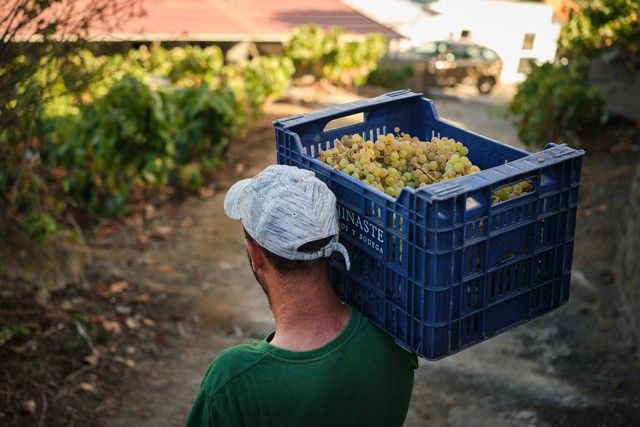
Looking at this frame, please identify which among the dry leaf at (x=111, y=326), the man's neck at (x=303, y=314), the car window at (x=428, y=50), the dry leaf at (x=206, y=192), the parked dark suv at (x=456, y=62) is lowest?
the parked dark suv at (x=456, y=62)

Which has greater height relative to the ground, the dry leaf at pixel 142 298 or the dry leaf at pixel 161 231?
the dry leaf at pixel 142 298

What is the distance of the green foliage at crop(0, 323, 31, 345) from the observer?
5.74 m

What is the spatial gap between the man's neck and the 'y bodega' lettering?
0.65ft

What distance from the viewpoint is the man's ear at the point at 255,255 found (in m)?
2.48

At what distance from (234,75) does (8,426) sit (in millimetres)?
8270

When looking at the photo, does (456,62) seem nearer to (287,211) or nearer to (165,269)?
(165,269)

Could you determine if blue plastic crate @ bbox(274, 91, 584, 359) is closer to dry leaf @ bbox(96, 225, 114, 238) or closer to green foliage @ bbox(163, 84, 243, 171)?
dry leaf @ bbox(96, 225, 114, 238)

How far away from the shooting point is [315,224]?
2369 mm

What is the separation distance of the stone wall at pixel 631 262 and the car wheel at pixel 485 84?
16.8 m

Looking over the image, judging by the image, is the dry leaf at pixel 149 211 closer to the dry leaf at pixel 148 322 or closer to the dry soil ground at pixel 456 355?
the dry soil ground at pixel 456 355

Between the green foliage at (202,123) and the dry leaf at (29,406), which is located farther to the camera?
the green foliage at (202,123)

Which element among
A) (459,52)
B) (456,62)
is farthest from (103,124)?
(459,52)

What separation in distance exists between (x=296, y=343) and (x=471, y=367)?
3.83 m

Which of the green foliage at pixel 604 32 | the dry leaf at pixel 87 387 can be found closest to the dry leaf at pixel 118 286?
the dry leaf at pixel 87 387
